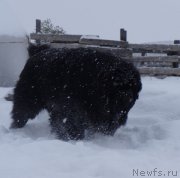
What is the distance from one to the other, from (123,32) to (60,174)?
988 centimetres

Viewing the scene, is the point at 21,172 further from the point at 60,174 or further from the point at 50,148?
the point at 50,148

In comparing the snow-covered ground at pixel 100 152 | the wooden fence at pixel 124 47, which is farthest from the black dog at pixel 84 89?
the wooden fence at pixel 124 47

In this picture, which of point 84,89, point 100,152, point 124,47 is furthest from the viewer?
point 124,47

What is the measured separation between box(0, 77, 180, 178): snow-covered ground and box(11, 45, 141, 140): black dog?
253mm

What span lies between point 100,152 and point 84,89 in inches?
37.1

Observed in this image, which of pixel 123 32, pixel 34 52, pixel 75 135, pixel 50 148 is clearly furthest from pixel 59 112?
pixel 123 32

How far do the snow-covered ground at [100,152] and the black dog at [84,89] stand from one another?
0.25m

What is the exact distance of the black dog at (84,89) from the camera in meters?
4.51

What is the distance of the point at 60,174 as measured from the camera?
314 centimetres

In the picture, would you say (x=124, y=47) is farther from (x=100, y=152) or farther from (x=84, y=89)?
(x=100, y=152)

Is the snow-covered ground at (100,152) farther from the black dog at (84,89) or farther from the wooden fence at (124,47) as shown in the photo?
the wooden fence at (124,47)

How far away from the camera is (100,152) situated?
387 cm

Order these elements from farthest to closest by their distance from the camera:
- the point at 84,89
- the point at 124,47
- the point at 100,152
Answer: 1. the point at 124,47
2. the point at 84,89
3. the point at 100,152

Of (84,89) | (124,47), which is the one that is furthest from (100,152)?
(124,47)
